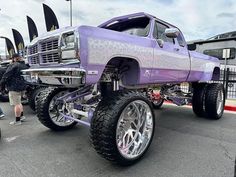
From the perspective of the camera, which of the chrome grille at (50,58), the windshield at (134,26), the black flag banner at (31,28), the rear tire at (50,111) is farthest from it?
the black flag banner at (31,28)

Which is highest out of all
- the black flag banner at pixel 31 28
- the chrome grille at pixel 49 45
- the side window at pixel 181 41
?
the black flag banner at pixel 31 28

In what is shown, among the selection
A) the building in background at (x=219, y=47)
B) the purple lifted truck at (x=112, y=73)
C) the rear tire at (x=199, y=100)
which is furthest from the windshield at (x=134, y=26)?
the building in background at (x=219, y=47)

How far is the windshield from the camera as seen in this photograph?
166 inches

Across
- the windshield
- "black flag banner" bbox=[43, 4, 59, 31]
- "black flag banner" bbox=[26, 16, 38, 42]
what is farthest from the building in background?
"black flag banner" bbox=[26, 16, 38, 42]

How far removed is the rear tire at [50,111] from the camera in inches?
181

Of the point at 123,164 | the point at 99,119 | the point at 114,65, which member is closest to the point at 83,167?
the point at 123,164

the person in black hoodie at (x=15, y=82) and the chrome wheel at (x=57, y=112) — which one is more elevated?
the person in black hoodie at (x=15, y=82)

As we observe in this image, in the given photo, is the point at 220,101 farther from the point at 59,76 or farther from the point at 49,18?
the point at 49,18

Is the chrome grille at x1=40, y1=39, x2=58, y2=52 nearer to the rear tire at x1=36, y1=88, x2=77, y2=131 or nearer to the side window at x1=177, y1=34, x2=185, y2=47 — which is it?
the rear tire at x1=36, y1=88, x2=77, y2=131

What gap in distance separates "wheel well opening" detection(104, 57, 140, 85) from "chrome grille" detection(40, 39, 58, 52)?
0.91 meters

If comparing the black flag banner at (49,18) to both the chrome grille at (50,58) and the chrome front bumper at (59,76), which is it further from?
the chrome grille at (50,58)

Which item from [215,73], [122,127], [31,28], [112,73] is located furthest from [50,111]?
[31,28]

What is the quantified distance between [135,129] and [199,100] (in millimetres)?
3215

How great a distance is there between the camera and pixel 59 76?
121 inches
